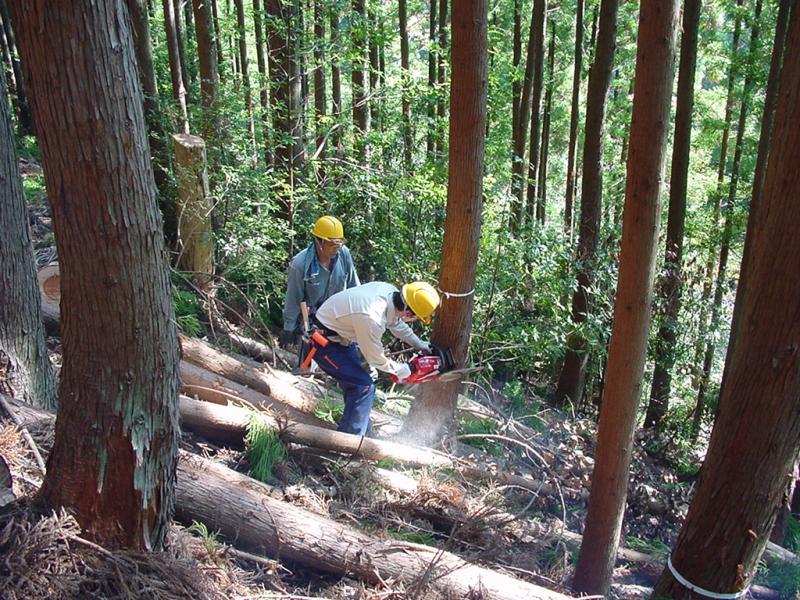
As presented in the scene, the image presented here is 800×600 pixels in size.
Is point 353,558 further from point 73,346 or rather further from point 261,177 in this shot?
point 261,177

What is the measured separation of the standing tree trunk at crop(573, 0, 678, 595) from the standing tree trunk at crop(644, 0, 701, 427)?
596cm

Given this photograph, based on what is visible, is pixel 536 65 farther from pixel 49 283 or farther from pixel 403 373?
pixel 49 283

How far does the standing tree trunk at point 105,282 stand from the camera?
2.43 m

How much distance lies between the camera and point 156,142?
9062mm

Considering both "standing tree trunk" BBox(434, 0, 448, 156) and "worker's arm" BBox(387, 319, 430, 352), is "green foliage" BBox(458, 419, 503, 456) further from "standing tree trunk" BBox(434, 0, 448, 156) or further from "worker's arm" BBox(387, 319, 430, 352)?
"standing tree trunk" BBox(434, 0, 448, 156)

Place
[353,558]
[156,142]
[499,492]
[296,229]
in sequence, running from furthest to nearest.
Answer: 1. [296,229]
2. [156,142]
3. [499,492]
4. [353,558]

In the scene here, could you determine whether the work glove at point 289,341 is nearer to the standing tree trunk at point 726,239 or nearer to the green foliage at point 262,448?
the green foliage at point 262,448

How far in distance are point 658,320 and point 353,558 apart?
7889mm

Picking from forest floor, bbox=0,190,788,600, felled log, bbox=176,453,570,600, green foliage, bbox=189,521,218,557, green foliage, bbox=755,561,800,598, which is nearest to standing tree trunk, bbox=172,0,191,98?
forest floor, bbox=0,190,788,600

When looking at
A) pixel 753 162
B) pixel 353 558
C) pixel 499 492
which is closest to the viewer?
pixel 353 558

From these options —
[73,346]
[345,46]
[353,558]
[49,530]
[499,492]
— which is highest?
[345,46]

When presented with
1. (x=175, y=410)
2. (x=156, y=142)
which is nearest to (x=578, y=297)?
(x=156, y=142)

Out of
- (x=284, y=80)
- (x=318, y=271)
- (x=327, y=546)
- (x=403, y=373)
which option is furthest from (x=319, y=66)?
(x=327, y=546)

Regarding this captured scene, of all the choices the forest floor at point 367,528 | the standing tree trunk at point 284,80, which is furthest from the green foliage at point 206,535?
the standing tree trunk at point 284,80
